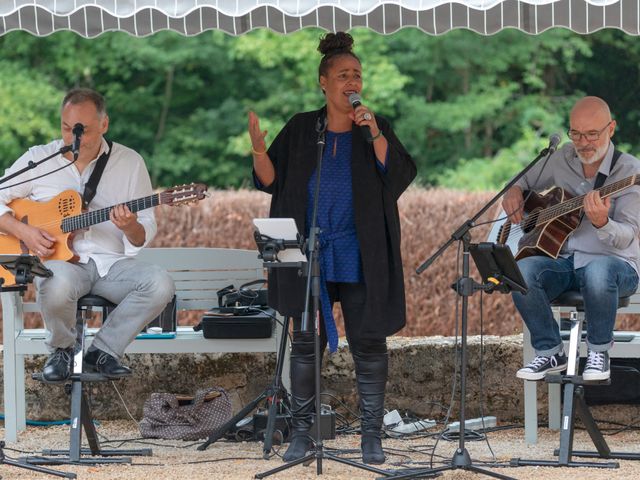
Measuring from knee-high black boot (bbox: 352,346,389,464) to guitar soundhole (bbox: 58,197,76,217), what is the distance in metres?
1.56

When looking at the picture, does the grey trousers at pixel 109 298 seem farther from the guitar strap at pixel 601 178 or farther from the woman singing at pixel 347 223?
the guitar strap at pixel 601 178

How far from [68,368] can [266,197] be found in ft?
13.2

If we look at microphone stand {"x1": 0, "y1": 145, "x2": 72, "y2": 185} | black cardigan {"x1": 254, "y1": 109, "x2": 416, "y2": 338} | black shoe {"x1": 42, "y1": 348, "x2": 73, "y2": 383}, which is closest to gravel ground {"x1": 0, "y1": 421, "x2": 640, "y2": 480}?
black shoe {"x1": 42, "y1": 348, "x2": 73, "y2": 383}

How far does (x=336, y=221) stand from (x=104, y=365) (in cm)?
127

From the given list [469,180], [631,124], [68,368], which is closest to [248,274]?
[68,368]

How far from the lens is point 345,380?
22.9 ft

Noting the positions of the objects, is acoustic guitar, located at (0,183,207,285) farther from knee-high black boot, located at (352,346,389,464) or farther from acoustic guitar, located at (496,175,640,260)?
acoustic guitar, located at (496,175,640,260)

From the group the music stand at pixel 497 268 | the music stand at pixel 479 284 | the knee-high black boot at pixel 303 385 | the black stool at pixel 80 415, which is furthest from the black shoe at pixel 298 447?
the music stand at pixel 497 268

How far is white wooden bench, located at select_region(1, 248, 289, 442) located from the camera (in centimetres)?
648

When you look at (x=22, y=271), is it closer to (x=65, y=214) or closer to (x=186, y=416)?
(x=65, y=214)

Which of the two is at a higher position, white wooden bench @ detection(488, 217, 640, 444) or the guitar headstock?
the guitar headstock

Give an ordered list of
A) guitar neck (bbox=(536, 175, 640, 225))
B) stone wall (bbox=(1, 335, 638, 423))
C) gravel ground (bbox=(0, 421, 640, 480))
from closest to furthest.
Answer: gravel ground (bbox=(0, 421, 640, 480)), guitar neck (bbox=(536, 175, 640, 225)), stone wall (bbox=(1, 335, 638, 423))

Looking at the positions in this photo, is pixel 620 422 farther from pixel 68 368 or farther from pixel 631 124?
pixel 631 124

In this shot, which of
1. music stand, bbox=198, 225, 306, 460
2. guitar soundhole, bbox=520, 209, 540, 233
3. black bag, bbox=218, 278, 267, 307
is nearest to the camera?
music stand, bbox=198, 225, 306, 460
